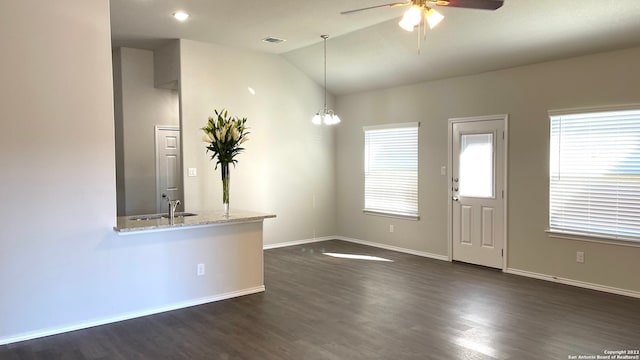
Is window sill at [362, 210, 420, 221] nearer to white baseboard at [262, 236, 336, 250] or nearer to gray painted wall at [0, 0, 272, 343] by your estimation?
white baseboard at [262, 236, 336, 250]

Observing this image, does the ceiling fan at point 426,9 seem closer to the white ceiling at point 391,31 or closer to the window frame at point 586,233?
the white ceiling at point 391,31

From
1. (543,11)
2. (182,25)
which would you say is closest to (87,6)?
(182,25)

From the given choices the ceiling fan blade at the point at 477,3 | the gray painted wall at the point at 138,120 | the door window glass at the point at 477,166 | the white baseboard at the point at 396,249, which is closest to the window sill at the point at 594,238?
the door window glass at the point at 477,166

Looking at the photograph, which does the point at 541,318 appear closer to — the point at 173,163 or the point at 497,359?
the point at 497,359

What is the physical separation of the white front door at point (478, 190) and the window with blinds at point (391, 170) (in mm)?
760

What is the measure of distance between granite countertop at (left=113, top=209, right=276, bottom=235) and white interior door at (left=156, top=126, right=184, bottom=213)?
2.27m

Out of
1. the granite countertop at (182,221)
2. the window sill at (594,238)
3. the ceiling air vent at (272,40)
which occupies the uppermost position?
the ceiling air vent at (272,40)

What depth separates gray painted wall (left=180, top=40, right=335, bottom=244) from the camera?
663cm

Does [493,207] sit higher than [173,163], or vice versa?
[173,163]

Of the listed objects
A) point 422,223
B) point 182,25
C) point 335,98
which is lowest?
point 422,223

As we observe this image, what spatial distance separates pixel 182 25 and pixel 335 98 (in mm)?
3426

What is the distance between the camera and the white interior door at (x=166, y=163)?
7238mm

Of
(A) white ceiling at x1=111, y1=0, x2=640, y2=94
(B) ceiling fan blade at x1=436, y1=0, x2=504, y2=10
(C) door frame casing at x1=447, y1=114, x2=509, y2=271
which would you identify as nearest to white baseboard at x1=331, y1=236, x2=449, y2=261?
(C) door frame casing at x1=447, y1=114, x2=509, y2=271

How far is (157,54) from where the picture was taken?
6.97m
